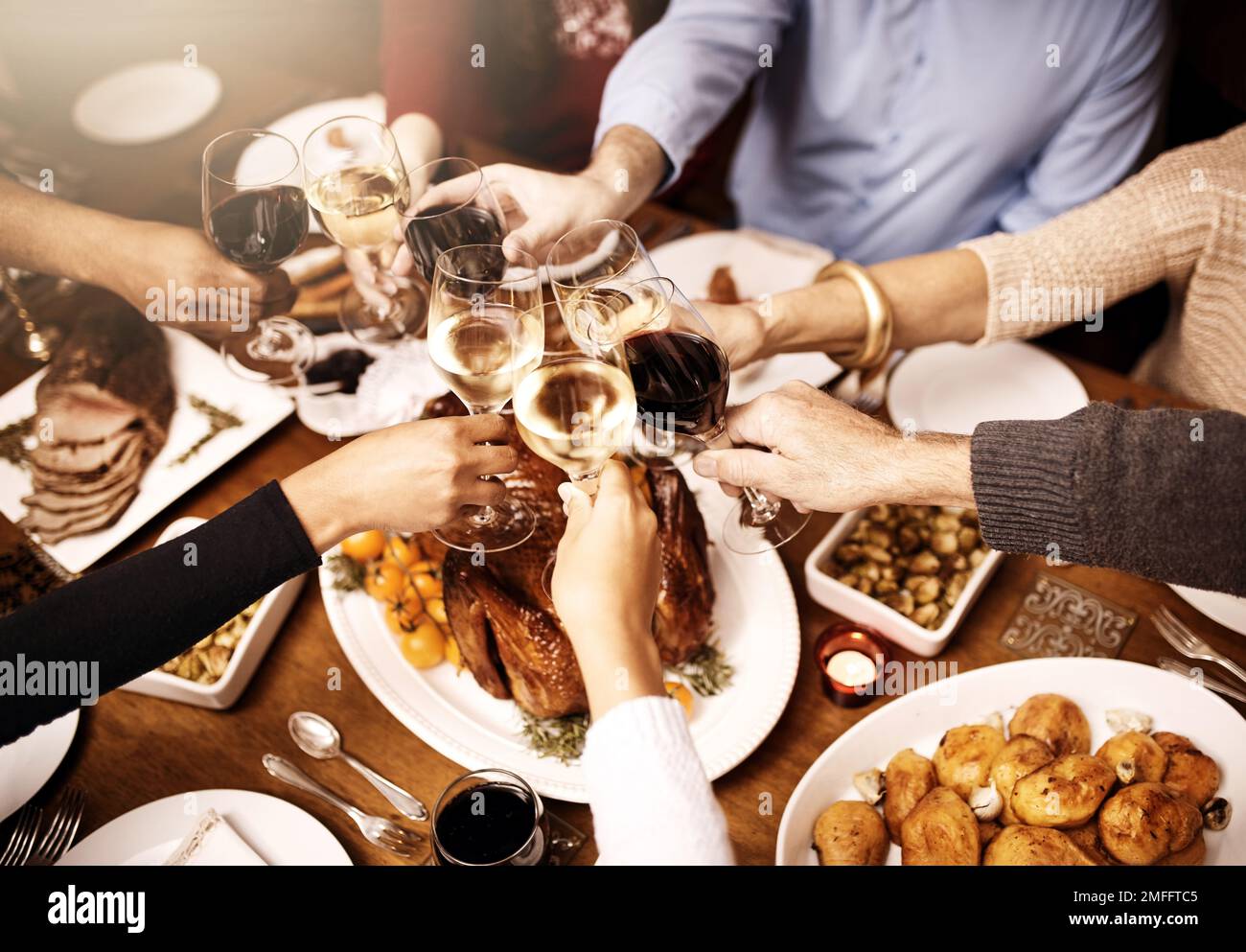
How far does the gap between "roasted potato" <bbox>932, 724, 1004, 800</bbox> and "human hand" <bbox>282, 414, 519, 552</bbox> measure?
0.60 metres

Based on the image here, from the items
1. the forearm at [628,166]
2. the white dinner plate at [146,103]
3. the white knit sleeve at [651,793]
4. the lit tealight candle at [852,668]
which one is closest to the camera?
the white knit sleeve at [651,793]

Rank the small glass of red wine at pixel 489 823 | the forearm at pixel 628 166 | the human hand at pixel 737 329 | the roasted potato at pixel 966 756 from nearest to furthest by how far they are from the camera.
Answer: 1. the small glass of red wine at pixel 489 823
2. the roasted potato at pixel 966 756
3. the human hand at pixel 737 329
4. the forearm at pixel 628 166

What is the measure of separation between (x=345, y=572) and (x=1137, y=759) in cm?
98

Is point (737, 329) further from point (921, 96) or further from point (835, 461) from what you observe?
point (921, 96)

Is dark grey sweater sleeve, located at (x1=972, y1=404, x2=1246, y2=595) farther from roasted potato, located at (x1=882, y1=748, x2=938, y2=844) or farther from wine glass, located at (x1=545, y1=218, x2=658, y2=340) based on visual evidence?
wine glass, located at (x1=545, y1=218, x2=658, y2=340)

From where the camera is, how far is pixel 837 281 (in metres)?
A: 1.35

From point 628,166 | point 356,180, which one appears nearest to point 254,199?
point 356,180

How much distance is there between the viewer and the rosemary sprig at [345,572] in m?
1.17

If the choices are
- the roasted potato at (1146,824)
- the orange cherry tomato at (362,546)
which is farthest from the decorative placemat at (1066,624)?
the orange cherry tomato at (362,546)

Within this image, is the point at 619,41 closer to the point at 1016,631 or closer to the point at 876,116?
the point at 876,116

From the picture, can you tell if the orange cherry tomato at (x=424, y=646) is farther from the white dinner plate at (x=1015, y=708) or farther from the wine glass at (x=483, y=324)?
the white dinner plate at (x=1015, y=708)

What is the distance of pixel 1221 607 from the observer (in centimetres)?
112

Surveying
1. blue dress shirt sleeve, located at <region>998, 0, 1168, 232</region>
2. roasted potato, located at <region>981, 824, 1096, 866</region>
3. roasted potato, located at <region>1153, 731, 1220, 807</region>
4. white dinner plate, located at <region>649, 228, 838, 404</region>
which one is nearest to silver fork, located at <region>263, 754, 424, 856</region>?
roasted potato, located at <region>981, 824, 1096, 866</region>

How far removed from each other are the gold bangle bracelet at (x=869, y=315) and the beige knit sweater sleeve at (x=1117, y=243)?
0.18m
